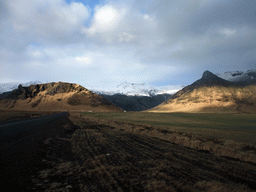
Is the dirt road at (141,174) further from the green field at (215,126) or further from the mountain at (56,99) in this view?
the mountain at (56,99)

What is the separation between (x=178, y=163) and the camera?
5.68 m

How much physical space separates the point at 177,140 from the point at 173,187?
22.0 feet

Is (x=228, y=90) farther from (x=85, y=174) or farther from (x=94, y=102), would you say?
(x=85, y=174)

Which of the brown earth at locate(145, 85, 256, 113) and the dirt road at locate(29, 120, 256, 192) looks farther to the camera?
the brown earth at locate(145, 85, 256, 113)

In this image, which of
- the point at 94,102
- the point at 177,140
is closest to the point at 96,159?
the point at 177,140

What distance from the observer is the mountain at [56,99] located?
5389 inches

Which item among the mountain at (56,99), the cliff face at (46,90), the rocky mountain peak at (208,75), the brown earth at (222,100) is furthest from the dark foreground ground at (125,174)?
the rocky mountain peak at (208,75)

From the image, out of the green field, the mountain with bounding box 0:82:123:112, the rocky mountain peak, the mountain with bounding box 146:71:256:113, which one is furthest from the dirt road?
the rocky mountain peak

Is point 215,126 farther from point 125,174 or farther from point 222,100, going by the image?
point 222,100

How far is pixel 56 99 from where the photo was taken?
149 meters

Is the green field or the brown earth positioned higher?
the brown earth

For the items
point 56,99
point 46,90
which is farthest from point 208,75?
point 46,90

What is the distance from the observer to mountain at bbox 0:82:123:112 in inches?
5389

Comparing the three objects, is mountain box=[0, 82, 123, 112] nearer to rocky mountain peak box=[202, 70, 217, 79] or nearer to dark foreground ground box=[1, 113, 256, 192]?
rocky mountain peak box=[202, 70, 217, 79]
